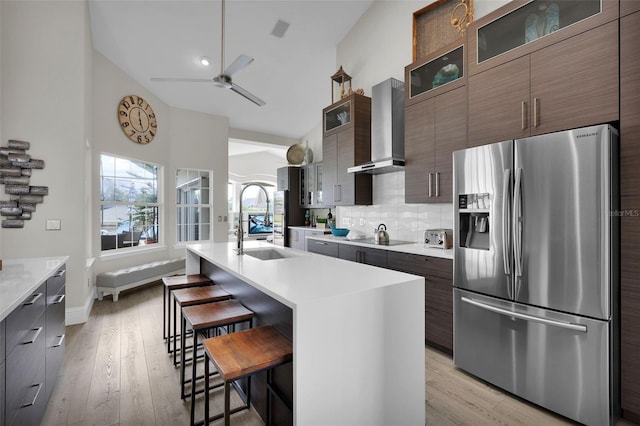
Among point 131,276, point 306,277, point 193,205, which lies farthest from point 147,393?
point 193,205

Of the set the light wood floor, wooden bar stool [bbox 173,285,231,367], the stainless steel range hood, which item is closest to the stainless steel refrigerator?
the light wood floor

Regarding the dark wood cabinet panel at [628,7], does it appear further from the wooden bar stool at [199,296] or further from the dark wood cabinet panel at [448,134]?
the wooden bar stool at [199,296]

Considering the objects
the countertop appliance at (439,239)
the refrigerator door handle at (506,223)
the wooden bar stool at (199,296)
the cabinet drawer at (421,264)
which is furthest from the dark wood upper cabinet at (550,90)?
the wooden bar stool at (199,296)

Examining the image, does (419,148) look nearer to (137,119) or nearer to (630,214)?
(630,214)

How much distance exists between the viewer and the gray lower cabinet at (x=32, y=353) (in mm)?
1287

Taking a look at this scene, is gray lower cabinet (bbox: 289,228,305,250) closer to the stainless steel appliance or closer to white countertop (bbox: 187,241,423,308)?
the stainless steel appliance

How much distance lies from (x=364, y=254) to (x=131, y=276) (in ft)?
11.2

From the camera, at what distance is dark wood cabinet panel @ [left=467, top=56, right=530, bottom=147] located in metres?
2.14

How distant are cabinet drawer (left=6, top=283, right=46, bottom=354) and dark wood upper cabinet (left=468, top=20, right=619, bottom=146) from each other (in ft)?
9.67

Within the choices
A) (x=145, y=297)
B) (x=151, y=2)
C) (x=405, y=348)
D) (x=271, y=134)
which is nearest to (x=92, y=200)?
(x=145, y=297)

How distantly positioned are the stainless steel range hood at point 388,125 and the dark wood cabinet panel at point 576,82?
62.0 inches

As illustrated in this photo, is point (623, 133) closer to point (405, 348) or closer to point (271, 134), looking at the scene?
point (405, 348)

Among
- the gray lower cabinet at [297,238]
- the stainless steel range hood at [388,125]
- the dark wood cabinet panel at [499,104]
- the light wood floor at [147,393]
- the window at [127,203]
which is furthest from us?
the gray lower cabinet at [297,238]

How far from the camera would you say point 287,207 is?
6.51 meters
